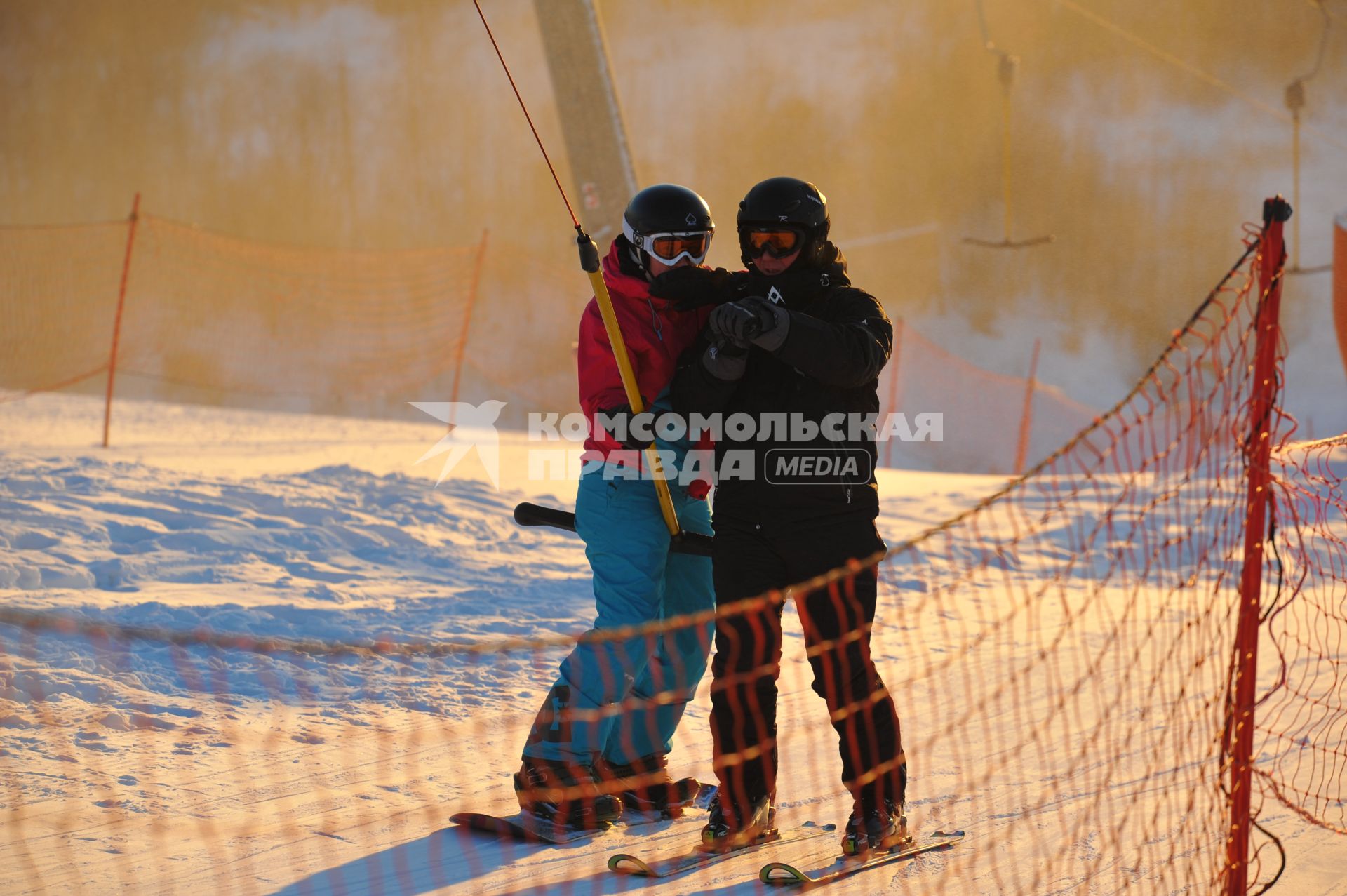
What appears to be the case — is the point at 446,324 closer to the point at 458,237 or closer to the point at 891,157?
the point at 458,237

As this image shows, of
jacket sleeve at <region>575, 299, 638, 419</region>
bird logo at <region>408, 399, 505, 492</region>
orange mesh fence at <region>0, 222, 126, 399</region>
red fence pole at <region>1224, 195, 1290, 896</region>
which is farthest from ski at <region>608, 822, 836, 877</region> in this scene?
orange mesh fence at <region>0, 222, 126, 399</region>

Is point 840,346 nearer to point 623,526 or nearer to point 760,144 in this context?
point 623,526

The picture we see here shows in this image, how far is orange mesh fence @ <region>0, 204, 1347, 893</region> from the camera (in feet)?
10.6

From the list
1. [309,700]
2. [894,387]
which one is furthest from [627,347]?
[894,387]

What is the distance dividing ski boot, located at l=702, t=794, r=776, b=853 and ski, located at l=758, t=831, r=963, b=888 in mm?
104

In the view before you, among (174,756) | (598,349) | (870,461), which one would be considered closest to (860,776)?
(870,461)

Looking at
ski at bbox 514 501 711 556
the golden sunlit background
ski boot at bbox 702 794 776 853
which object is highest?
the golden sunlit background

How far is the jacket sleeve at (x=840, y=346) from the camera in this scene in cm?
319

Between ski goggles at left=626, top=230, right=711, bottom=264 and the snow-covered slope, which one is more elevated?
ski goggles at left=626, top=230, right=711, bottom=264

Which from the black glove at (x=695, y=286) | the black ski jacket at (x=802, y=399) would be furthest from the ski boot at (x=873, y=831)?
the black glove at (x=695, y=286)

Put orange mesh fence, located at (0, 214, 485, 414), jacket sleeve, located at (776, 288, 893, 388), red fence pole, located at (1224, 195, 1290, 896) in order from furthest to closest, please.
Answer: orange mesh fence, located at (0, 214, 485, 414)
jacket sleeve, located at (776, 288, 893, 388)
red fence pole, located at (1224, 195, 1290, 896)

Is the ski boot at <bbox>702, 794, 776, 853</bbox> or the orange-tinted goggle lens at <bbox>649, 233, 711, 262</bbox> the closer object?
the ski boot at <bbox>702, 794, 776, 853</bbox>

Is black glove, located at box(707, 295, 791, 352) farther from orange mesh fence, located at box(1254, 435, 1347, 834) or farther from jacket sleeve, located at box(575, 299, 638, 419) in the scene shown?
orange mesh fence, located at box(1254, 435, 1347, 834)

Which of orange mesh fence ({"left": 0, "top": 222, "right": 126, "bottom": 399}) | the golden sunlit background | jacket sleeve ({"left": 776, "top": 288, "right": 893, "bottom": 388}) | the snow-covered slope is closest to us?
jacket sleeve ({"left": 776, "top": 288, "right": 893, "bottom": 388})
